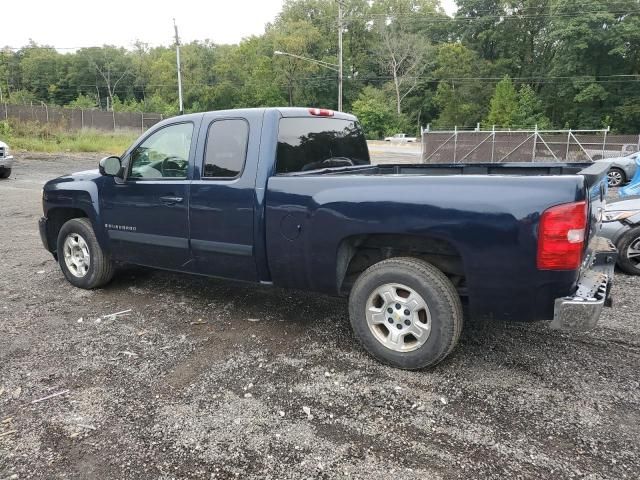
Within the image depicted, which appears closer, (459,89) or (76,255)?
(76,255)

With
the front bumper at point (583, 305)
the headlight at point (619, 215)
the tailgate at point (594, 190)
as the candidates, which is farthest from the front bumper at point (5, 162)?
the front bumper at point (583, 305)

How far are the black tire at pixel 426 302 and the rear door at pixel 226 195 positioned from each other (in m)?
1.00

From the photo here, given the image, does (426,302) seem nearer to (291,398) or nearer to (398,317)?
(398,317)

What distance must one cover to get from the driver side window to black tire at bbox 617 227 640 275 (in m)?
5.02

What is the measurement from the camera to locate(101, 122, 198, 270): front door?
4477mm

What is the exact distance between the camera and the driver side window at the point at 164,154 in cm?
452

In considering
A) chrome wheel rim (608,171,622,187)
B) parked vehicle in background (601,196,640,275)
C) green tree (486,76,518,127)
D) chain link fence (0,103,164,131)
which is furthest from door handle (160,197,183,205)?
green tree (486,76,518,127)

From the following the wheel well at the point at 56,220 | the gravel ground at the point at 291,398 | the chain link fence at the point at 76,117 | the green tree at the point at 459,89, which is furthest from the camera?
the green tree at the point at 459,89

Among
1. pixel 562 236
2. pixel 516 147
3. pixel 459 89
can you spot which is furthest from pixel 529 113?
pixel 562 236

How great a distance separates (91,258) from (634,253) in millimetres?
6153

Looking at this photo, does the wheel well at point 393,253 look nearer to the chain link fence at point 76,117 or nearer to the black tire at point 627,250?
the black tire at point 627,250

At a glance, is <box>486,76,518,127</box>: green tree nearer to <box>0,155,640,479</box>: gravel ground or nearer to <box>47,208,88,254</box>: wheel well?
<box>0,155,640,479</box>: gravel ground

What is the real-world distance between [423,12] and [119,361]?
9088 centimetres

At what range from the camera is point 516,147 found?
22094mm
